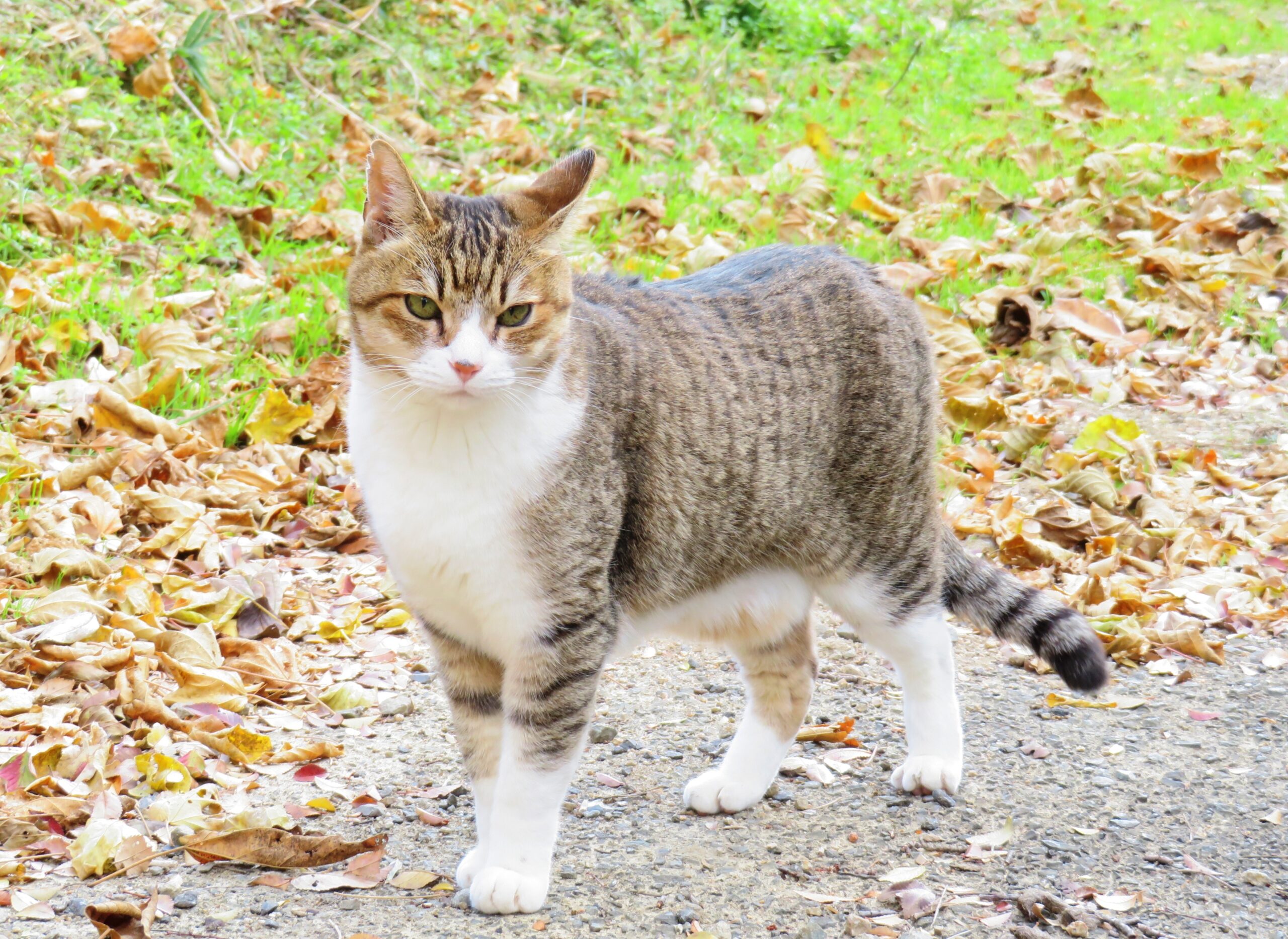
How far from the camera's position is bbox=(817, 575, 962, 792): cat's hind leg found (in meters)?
3.27

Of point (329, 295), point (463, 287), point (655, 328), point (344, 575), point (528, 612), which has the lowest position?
point (344, 575)

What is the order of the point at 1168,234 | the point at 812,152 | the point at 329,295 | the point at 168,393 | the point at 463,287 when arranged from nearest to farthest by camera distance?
the point at 463,287, the point at 168,393, the point at 329,295, the point at 1168,234, the point at 812,152

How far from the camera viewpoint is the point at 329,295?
5332mm

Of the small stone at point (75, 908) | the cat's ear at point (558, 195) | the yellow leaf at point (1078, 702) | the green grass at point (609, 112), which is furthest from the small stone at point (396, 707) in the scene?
the yellow leaf at point (1078, 702)

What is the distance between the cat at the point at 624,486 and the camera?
8.78 feet

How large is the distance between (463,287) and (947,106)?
6.70m

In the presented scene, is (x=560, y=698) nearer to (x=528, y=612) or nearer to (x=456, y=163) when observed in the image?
(x=528, y=612)

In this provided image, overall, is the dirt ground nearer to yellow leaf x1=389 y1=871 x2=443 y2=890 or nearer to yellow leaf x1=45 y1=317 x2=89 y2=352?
yellow leaf x1=389 y1=871 x2=443 y2=890

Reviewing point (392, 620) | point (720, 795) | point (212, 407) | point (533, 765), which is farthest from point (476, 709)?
point (212, 407)

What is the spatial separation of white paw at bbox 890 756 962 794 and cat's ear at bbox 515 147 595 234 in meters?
1.58

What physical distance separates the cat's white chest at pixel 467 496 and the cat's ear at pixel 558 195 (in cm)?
40

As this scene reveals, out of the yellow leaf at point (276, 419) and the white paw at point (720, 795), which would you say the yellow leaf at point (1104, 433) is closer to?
the white paw at point (720, 795)

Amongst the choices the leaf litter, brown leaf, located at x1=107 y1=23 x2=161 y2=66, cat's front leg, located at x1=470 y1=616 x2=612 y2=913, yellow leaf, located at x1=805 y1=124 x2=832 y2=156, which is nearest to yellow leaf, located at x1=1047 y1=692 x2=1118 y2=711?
the leaf litter

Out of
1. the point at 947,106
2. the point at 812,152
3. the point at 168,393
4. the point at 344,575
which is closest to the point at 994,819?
the point at 344,575
